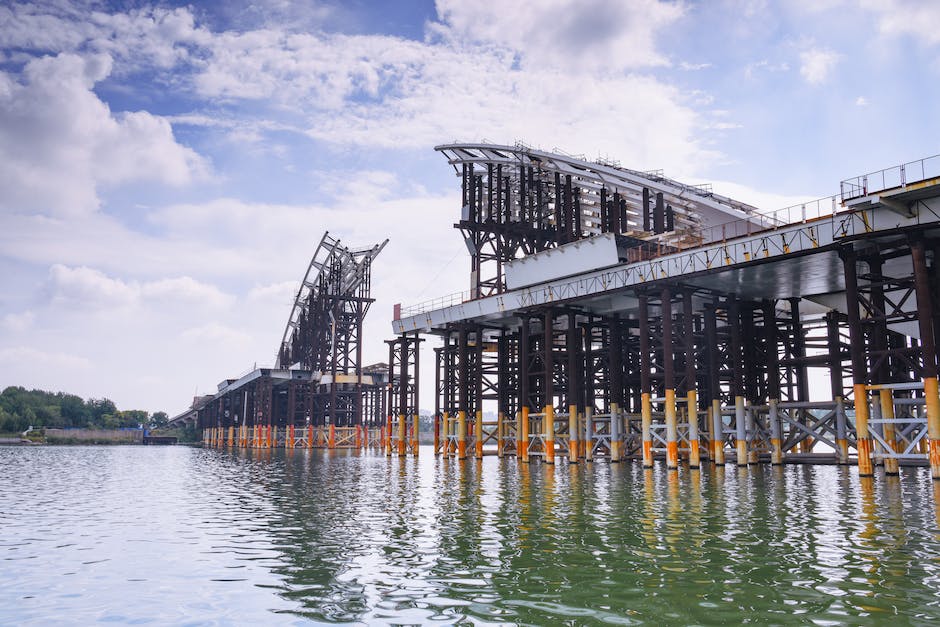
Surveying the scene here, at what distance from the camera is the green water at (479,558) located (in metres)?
10.4

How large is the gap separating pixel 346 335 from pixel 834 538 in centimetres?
10443

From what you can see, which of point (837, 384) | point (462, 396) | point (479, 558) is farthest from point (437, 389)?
point (479, 558)

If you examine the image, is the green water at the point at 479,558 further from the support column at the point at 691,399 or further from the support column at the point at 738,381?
the support column at the point at 738,381

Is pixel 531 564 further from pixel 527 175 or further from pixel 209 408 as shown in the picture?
pixel 209 408

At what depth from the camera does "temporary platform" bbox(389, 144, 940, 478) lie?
36375mm

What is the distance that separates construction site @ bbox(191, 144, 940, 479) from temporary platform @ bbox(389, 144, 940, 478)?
0.14 metres

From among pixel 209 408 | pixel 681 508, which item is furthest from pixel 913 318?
pixel 209 408

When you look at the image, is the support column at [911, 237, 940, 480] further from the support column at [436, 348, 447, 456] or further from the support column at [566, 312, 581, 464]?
the support column at [436, 348, 447, 456]

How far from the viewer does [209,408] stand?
19612 cm

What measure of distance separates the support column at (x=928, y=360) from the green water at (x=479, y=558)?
5.99 m

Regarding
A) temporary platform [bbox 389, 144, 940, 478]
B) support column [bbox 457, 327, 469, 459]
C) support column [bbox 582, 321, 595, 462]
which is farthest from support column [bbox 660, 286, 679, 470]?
support column [bbox 457, 327, 469, 459]

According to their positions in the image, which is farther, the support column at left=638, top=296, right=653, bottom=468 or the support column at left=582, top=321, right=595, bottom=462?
the support column at left=582, top=321, right=595, bottom=462

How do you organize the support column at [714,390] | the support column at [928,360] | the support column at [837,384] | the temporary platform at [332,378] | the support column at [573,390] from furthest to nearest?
the temporary platform at [332,378], the support column at [573,390], the support column at [714,390], the support column at [837,384], the support column at [928,360]

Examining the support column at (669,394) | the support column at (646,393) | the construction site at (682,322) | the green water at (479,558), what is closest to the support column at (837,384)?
the construction site at (682,322)
